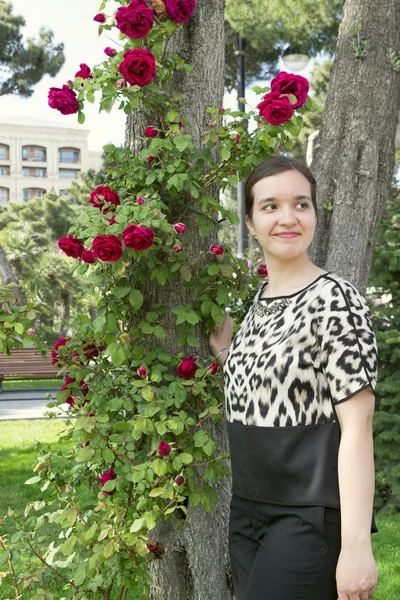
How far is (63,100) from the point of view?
2451 mm

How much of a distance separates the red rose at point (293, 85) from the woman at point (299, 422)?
33 cm

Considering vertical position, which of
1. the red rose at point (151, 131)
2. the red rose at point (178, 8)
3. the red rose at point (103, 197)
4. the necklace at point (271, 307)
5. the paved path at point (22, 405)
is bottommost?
the paved path at point (22, 405)

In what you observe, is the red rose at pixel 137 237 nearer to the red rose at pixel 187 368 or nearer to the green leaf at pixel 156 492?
the red rose at pixel 187 368

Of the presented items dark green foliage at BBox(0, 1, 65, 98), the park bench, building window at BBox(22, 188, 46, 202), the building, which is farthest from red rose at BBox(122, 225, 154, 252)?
building window at BBox(22, 188, 46, 202)

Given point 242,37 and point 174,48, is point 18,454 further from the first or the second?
point 242,37

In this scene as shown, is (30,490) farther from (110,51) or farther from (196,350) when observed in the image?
(110,51)

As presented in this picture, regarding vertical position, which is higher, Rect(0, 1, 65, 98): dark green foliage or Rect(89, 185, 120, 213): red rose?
Rect(0, 1, 65, 98): dark green foliage

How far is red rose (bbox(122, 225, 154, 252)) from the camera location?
7.25 feet

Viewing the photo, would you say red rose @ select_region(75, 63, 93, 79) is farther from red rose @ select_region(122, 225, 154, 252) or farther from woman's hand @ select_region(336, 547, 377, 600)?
woman's hand @ select_region(336, 547, 377, 600)

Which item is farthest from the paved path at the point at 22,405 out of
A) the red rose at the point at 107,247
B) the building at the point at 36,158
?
the building at the point at 36,158

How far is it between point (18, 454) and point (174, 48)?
5413 millimetres

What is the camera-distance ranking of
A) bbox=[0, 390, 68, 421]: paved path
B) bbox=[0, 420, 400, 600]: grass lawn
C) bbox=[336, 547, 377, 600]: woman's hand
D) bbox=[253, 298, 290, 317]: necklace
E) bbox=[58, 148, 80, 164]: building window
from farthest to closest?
bbox=[58, 148, 80, 164]: building window
bbox=[0, 390, 68, 421]: paved path
bbox=[0, 420, 400, 600]: grass lawn
bbox=[253, 298, 290, 317]: necklace
bbox=[336, 547, 377, 600]: woman's hand

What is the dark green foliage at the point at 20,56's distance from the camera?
76.3 ft

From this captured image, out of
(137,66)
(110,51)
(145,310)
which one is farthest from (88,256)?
(110,51)
